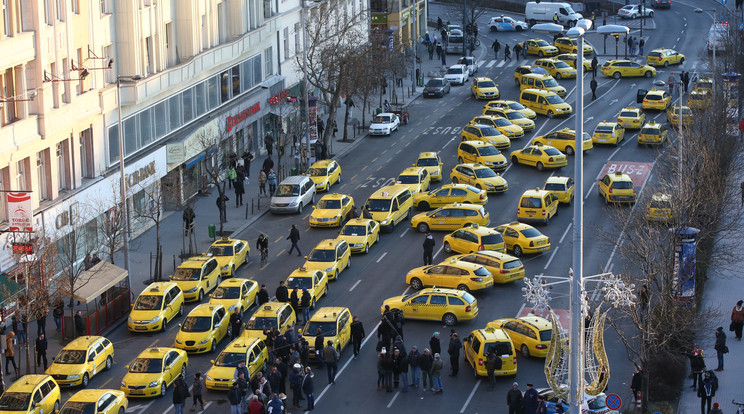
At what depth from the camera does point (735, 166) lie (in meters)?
54.8

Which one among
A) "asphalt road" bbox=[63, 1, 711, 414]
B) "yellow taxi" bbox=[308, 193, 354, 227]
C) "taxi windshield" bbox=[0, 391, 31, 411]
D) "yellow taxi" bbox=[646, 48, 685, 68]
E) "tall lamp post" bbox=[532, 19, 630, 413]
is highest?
"tall lamp post" bbox=[532, 19, 630, 413]

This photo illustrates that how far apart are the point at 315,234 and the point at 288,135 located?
1430 centimetres

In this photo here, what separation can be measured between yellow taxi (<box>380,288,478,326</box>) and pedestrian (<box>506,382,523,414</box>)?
28.1 ft

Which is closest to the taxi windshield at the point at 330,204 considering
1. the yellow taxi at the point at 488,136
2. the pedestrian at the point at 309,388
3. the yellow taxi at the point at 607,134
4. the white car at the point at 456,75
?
the yellow taxi at the point at 488,136

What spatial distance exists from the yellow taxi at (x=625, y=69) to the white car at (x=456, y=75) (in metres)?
10.5

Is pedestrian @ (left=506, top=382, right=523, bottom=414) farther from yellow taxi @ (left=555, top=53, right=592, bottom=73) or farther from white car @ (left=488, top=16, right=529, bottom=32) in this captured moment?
white car @ (left=488, top=16, right=529, bottom=32)

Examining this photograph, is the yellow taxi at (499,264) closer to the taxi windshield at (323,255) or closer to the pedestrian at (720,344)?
the taxi windshield at (323,255)

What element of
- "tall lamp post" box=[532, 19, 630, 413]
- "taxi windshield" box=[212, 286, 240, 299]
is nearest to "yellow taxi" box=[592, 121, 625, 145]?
"taxi windshield" box=[212, 286, 240, 299]

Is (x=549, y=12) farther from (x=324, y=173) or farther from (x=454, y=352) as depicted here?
(x=454, y=352)

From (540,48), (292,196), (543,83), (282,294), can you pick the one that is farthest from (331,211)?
(540,48)

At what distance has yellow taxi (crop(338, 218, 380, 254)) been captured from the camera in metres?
54.1

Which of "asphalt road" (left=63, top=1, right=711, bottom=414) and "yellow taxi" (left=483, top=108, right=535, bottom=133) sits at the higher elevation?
"yellow taxi" (left=483, top=108, right=535, bottom=133)

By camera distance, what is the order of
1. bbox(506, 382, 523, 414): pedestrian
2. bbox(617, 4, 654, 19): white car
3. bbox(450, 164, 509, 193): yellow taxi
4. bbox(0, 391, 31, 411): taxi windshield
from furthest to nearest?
1. bbox(617, 4, 654, 19): white car
2. bbox(450, 164, 509, 193): yellow taxi
3. bbox(0, 391, 31, 411): taxi windshield
4. bbox(506, 382, 523, 414): pedestrian

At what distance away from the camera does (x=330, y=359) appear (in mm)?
40062
